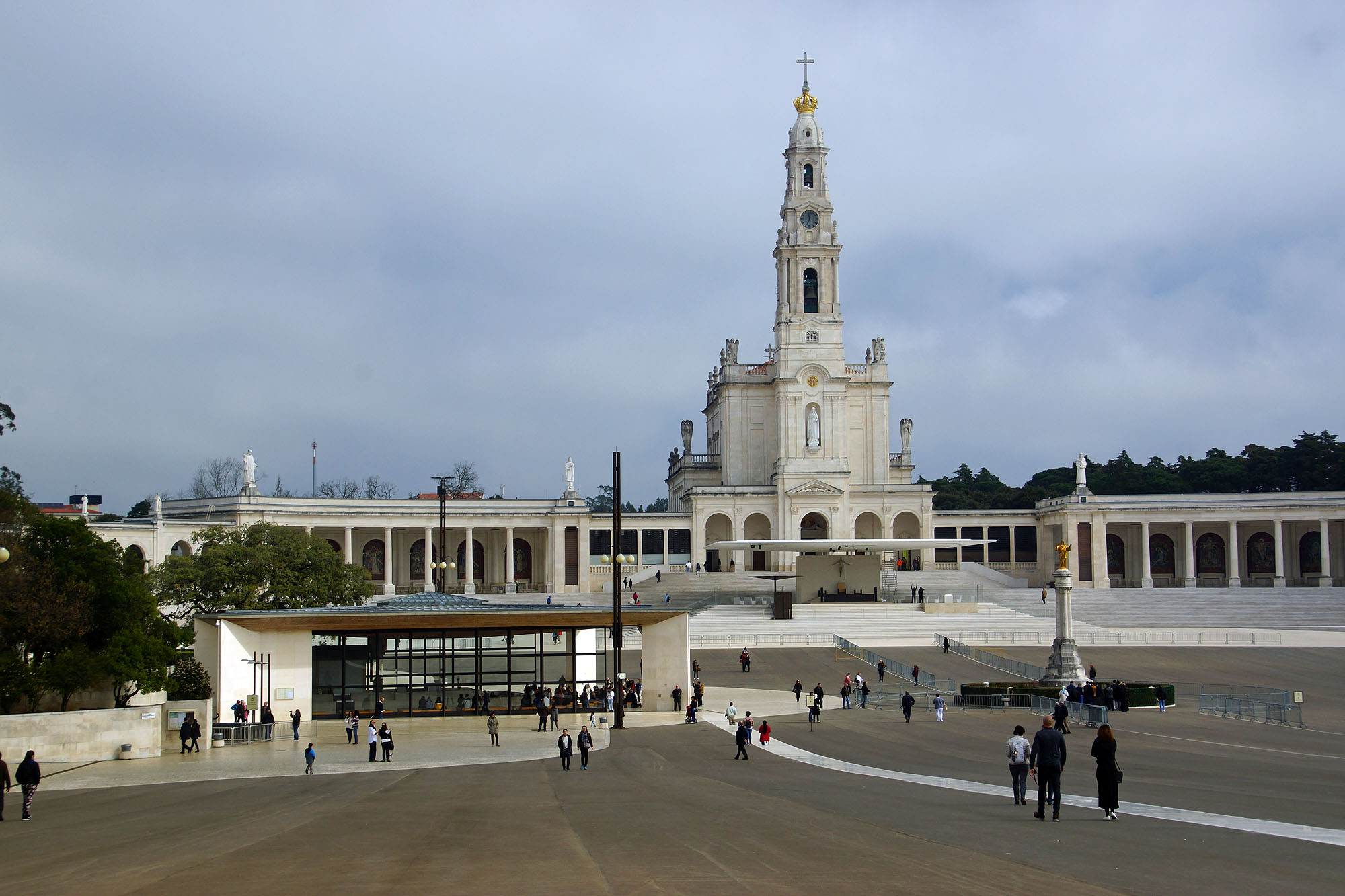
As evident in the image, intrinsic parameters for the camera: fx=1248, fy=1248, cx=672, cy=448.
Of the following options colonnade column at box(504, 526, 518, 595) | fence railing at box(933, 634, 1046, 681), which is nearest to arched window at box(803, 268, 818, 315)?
colonnade column at box(504, 526, 518, 595)

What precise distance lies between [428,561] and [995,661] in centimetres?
4748

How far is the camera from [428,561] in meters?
87.9

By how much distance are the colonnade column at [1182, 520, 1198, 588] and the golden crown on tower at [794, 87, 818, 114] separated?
4123 centimetres

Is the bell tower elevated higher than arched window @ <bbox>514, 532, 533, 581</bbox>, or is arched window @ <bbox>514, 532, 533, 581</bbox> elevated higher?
the bell tower

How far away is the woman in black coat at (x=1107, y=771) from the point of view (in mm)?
16766

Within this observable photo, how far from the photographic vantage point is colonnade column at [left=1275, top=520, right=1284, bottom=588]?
285 ft

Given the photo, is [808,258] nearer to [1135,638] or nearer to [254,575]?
[1135,638]

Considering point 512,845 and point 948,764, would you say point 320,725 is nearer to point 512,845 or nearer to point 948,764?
point 948,764

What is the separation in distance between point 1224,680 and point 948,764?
25440 millimetres

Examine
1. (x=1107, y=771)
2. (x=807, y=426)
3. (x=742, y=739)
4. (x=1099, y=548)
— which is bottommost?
(x=742, y=739)

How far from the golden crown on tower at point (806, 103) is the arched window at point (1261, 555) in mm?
46352

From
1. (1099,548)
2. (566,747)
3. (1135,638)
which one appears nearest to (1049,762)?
(566,747)

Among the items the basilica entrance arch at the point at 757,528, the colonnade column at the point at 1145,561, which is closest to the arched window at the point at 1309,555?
the colonnade column at the point at 1145,561

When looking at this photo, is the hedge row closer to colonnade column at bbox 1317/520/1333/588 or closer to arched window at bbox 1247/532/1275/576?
colonnade column at bbox 1317/520/1333/588
